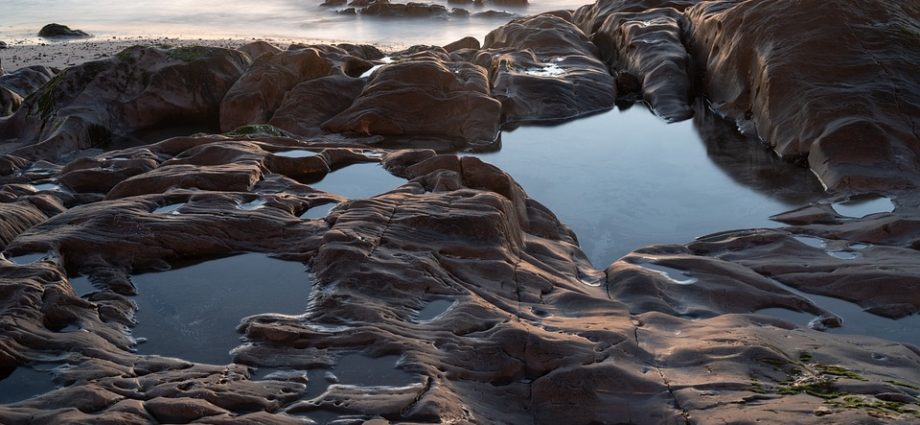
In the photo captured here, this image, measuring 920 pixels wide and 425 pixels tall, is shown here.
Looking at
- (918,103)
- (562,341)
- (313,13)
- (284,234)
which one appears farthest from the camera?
(313,13)

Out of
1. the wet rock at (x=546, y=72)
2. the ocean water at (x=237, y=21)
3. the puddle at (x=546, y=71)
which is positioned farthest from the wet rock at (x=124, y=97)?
the ocean water at (x=237, y=21)

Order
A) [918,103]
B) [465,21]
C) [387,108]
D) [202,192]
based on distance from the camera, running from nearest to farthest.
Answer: [202,192] → [918,103] → [387,108] → [465,21]

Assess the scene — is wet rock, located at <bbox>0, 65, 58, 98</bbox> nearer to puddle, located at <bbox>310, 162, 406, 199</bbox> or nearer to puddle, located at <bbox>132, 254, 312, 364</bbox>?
puddle, located at <bbox>310, 162, 406, 199</bbox>

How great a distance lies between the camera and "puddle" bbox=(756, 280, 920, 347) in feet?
21.3

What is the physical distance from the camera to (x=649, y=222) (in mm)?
9398

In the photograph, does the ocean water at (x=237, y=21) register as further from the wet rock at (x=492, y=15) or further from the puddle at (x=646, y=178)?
the puddle at (x=646, y=178)

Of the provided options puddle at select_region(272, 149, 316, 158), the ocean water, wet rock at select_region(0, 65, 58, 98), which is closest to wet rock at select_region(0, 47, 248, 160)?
wet rock at select_region(0, 65, 58, 98)

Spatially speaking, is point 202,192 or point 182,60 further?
point 182,60

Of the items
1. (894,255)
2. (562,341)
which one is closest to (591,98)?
(894,255)

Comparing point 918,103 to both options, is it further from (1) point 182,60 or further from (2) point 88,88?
(2) point 88,88

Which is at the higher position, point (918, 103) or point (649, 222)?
point (918, 103)

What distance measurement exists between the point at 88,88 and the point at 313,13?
72.3 ft

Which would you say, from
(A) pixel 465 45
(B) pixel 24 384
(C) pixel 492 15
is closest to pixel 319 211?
(B) pixel 24 384

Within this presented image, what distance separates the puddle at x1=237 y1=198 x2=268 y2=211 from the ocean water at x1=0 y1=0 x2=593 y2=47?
18.5m
